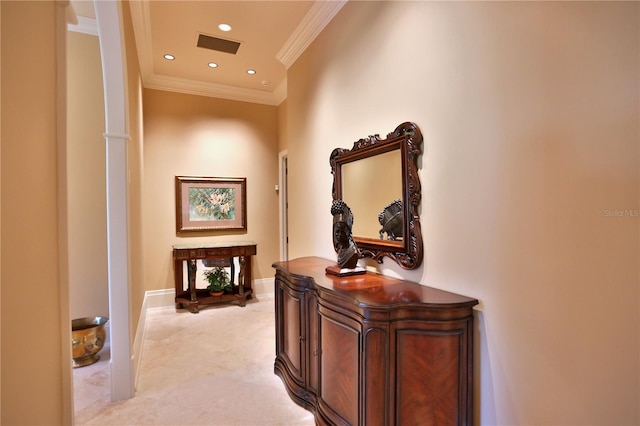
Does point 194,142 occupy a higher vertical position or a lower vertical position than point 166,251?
higher

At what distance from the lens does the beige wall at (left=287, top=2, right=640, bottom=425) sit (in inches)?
45.5

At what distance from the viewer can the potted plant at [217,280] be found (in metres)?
4.77

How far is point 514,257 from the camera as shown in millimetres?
1485

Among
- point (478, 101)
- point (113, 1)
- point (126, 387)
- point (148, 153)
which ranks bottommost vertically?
point (126, 387)

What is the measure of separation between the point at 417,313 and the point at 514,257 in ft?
1.74

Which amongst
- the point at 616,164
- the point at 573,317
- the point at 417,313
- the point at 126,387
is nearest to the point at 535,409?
the point at 573,317

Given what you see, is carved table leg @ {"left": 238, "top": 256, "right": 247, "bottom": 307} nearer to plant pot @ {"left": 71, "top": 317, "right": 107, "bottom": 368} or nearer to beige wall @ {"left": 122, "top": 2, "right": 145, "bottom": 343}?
beige wall @ {"left": 122, "top": 2, "right": 145, "bottom": 343}

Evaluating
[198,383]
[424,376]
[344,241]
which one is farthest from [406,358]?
[198,383]

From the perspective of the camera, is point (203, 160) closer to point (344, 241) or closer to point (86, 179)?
point (86, 179)

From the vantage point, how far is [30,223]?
2.64 feet

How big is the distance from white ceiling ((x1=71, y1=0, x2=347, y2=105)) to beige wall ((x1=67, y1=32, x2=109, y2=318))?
1.63 feet

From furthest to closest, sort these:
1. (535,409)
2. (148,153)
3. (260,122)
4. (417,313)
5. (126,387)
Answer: (260,122)
(148,153)
(126,387)
(417,313)
(535,409)

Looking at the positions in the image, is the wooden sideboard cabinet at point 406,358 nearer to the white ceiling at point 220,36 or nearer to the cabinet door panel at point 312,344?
the cabinet door panel at point 312,344

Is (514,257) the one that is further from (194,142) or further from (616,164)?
(194,142)
